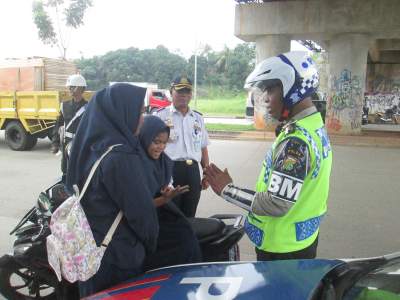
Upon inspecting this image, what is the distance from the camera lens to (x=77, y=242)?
1.84 m

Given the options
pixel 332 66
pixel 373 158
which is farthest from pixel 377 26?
pixel 373 158

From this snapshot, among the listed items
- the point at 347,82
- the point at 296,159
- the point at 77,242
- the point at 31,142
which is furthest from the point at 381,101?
the point at 77,242

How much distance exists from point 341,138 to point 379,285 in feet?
40.4

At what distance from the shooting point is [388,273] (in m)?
1.69

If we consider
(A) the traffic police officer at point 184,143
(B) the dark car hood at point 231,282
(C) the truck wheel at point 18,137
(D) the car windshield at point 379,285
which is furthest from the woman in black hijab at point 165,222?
(C) the truck wheel at point 18,137

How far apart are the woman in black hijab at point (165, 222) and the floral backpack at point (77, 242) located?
1.12 feet

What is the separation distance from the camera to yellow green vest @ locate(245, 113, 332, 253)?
1.89 m

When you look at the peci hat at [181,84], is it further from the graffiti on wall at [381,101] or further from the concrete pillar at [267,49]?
the graffiti on wall at [381,101]

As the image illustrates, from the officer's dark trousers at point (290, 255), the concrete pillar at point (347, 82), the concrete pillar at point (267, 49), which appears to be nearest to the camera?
the officer's dark trousers at point (290, 255)

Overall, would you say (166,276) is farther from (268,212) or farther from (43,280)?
(43,280)

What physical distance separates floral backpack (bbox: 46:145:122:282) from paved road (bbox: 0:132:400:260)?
2.32 m

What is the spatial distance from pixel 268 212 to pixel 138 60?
5240cm

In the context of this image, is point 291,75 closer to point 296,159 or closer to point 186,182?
point 296,159

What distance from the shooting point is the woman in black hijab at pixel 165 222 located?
219 centimetres
